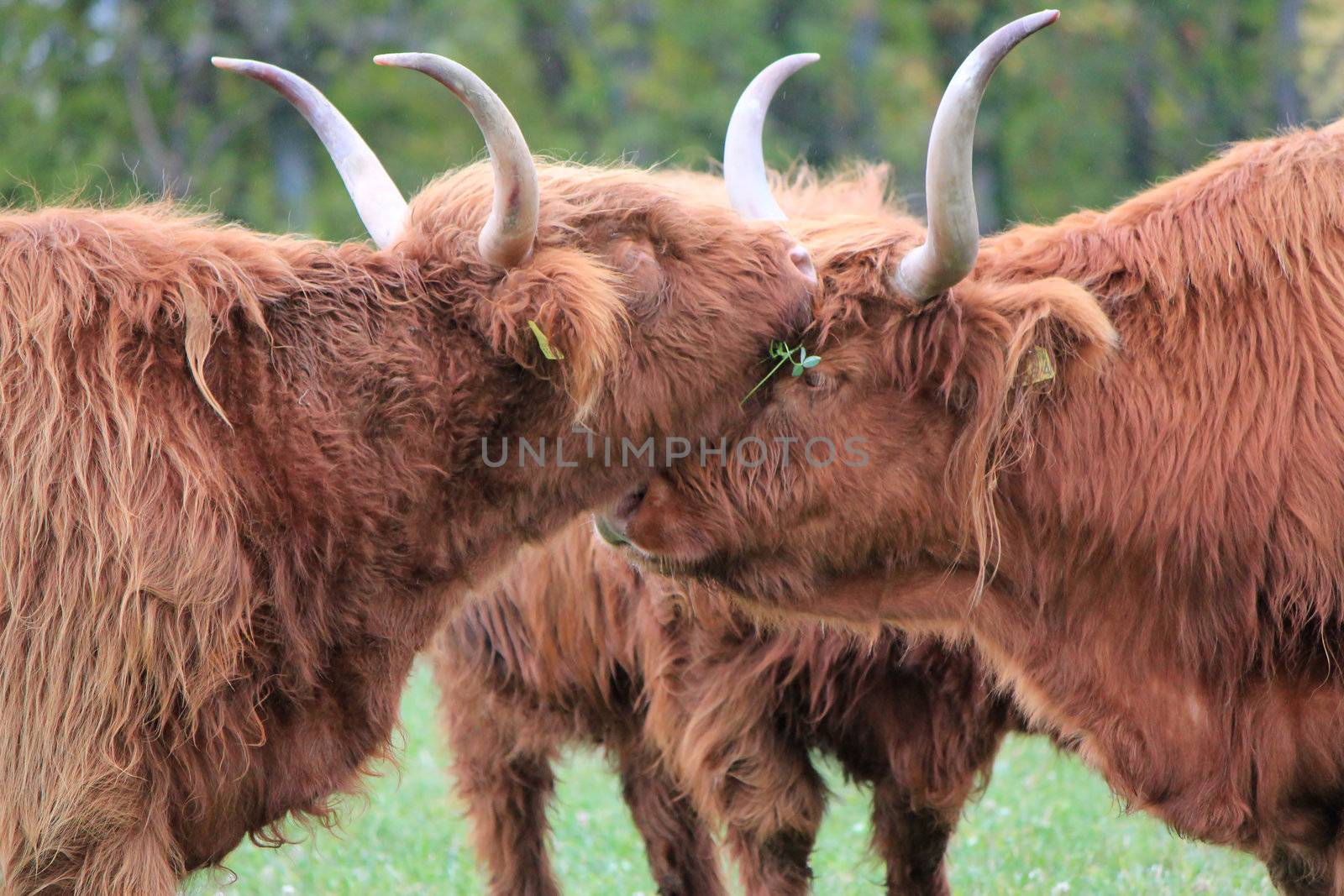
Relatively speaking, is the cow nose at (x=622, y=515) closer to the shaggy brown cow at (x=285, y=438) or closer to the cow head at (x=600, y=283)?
the shaggy brown cow at (x=285, y=438)

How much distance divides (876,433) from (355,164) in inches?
56.2

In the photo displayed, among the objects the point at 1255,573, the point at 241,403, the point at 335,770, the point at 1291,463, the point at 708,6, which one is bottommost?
the point at 708,6

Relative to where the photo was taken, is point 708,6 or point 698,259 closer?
point 698,259

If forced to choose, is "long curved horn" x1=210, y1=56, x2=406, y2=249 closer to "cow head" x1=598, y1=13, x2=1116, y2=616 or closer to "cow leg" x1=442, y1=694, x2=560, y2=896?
"cow head" x1=598, y1=13, x2=1116, y2=616

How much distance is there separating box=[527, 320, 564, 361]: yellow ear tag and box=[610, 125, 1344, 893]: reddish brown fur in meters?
0.51

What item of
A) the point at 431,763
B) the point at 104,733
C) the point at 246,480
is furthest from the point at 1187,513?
the point at 431,763

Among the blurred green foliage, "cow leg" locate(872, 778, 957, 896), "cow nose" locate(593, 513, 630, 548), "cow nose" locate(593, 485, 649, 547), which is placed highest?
"cow nose" locate(593, 485, 649, 547)

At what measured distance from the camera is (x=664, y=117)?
60.2 feet

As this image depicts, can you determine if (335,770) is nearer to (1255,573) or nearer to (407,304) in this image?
(407,304)

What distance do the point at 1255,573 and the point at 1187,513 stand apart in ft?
0.65

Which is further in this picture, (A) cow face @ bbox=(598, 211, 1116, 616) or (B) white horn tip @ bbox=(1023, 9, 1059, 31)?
(A) cow face @ bbox=(598, 211, 1116, 616)

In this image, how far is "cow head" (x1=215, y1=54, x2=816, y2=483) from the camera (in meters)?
3.24

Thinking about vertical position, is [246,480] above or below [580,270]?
below

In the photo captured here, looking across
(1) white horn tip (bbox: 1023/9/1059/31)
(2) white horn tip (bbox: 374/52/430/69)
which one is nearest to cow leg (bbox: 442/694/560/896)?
(2) white horn tip (bbox: 374/52/430/69)
